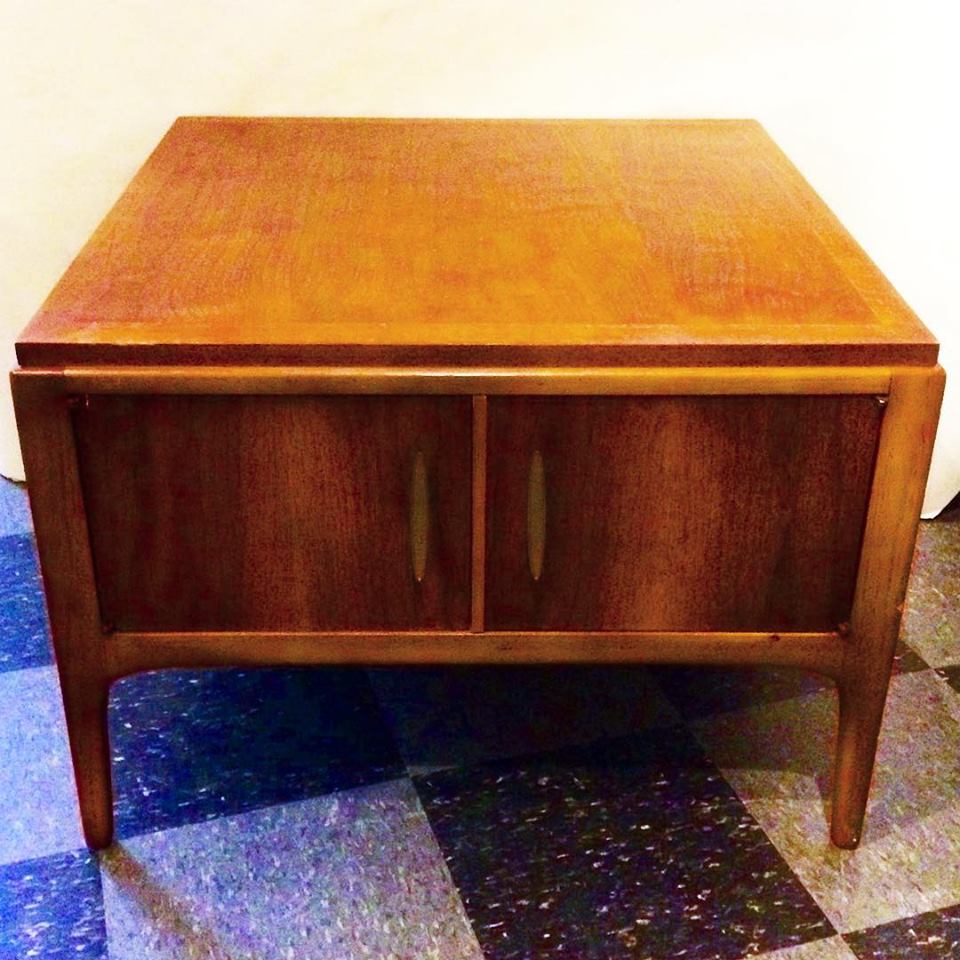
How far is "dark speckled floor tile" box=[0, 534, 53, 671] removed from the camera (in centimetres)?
117

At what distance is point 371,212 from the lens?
96 centimetres

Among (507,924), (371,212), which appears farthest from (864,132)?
(507,924)

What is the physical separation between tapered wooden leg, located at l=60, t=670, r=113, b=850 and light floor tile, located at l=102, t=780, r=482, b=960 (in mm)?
25

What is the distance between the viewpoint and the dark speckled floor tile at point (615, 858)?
882 millimetres

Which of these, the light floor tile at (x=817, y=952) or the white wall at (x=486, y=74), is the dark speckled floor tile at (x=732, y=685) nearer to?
the light floor tile at (x=817, y=952)

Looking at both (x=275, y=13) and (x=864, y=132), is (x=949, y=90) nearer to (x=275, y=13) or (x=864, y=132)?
(x=864, y=132)

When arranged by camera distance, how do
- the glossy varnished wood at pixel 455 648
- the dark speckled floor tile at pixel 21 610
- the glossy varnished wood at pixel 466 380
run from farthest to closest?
the dark speckled floor tile at pixel 21 610 → the glossy varnished wood at pixel 455 648 → the glossy varnished wood at pixel 466 380

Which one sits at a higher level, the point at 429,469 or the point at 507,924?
the point at 429,469

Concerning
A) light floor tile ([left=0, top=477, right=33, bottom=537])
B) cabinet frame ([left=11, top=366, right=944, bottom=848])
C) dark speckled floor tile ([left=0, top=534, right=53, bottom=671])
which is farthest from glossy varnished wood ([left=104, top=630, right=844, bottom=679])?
light floor tile ([left=0, top=477, right=33, bottom=537])

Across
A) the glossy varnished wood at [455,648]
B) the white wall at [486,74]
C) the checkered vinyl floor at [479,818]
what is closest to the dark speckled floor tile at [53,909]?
the checkered vinyl floor at [479,818]

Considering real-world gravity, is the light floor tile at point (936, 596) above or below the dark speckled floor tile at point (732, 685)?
below

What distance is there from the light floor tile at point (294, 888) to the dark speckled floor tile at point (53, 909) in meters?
0.01

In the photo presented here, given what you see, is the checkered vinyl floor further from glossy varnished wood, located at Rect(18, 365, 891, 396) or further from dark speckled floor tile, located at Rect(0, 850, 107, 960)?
glossy varnished wood, located at Rect(18, 365, 891, 396)

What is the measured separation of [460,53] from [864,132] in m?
0.43
